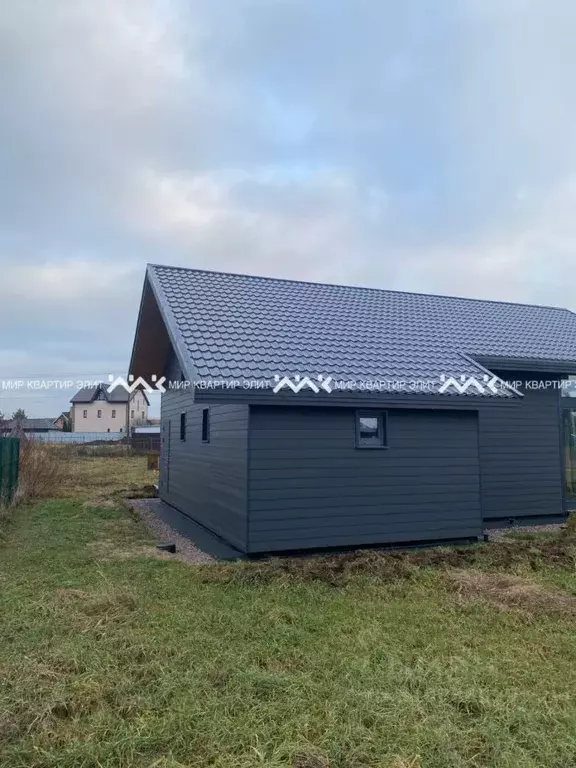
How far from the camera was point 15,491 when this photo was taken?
40.8 feet

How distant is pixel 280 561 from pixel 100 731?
14.3 feet

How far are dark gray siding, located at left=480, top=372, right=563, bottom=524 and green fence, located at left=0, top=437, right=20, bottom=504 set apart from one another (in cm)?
980

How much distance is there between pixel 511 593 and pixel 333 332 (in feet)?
17.5

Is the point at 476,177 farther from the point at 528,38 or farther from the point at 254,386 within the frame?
the point at 254,386

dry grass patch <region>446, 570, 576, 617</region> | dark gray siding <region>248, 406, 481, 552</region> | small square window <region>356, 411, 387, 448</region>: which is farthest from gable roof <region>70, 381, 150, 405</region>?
dry grass patch <region>446, 570, 576, 617</region>

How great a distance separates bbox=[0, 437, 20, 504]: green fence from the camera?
11234 mm

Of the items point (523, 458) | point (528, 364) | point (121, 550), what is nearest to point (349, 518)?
point (121, 550)

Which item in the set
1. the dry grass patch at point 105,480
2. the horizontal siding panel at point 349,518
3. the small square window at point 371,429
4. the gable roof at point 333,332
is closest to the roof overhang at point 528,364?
the gable roof at point 333,332

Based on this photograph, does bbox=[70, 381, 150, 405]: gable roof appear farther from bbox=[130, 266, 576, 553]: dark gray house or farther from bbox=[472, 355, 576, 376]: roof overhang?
bbox=[472, 355, 576, 376]: roof overhang

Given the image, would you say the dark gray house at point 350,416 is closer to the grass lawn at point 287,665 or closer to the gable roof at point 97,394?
the grass lawn at point 287,665

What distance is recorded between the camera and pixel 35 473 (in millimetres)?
14383

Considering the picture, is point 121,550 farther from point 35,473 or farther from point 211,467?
point 35,473

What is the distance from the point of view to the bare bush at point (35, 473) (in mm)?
13836
